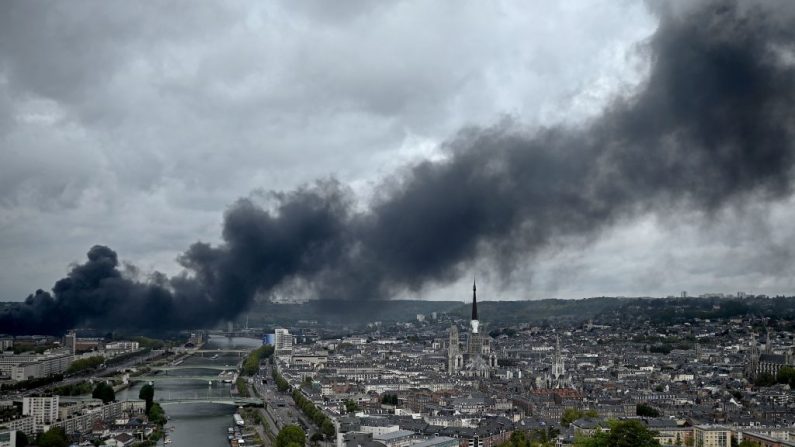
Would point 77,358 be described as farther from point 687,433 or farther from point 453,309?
point 453,309

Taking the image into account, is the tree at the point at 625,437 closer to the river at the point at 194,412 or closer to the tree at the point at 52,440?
the river at the point at 194,412

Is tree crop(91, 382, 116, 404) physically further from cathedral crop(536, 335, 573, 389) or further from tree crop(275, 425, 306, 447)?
cathedral crop(536, 335, 573, 389)

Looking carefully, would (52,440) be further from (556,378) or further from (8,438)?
(556,378)

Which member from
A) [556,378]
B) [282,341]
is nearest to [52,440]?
[556,378]

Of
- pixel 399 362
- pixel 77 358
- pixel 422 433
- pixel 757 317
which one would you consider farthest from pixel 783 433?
pixel 757 317

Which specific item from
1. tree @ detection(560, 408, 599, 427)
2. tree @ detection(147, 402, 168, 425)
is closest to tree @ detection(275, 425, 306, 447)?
tree @ detection(147, 402, 168, 425)
